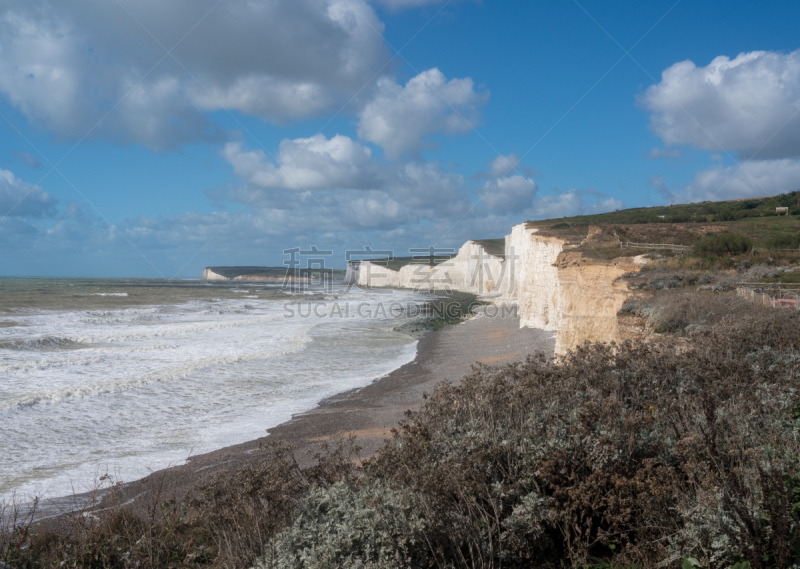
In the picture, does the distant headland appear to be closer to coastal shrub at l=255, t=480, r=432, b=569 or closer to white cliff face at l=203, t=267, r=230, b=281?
white cliff face at l=203, t=267, r=230, b=281

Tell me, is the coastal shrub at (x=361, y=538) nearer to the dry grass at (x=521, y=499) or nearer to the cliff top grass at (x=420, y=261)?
the dry grass at (x=521, y=499)

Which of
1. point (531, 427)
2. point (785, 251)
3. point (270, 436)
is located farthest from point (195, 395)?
point (785, 251)

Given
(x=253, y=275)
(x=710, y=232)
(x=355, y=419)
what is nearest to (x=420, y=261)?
(x=253, y=275)

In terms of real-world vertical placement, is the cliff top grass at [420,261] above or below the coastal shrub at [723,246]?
above

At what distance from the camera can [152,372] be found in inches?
644

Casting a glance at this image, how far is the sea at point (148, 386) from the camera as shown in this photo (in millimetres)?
8812

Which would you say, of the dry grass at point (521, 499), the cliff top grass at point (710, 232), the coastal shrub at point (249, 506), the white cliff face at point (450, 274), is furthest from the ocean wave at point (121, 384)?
the white cliff face at point (450, 274)

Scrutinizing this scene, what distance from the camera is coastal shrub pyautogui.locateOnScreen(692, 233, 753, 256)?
802 inches

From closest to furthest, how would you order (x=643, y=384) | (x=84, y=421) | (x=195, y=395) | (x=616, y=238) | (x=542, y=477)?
(x=542, y=477), (x=643, y=384), (x=84, y=421), (x=195, y=395), (x=616, y=238)

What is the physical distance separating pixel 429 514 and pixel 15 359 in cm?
2061

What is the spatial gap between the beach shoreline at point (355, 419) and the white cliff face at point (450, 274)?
48.1 m

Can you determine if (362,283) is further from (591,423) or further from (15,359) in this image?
(591,423)

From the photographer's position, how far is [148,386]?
14430mm

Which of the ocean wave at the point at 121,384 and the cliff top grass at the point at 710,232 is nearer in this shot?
the ocean wave at the point at 121,384
